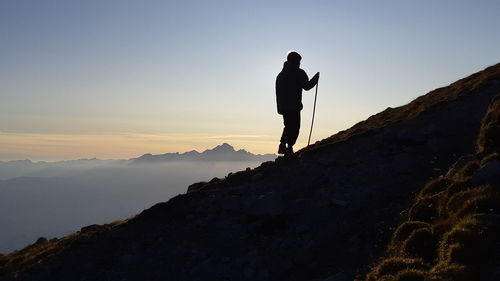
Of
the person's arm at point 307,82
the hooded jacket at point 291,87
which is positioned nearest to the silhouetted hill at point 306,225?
the hooded jacket at point 291,87

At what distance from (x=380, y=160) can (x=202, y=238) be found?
8.21 meters

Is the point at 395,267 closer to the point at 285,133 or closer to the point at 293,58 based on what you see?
the point at 285,133

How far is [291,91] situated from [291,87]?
0.60 feet

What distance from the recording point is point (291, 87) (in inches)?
883

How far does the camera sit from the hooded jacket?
22422 mm

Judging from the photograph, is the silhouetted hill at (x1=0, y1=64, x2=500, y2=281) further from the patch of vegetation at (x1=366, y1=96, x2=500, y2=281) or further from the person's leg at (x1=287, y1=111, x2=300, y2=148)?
the person's leg at (x1=287, y1=111, x2=300, y2=148)

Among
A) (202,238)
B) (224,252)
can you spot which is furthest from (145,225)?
(224,252)

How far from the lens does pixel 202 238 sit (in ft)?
54.1

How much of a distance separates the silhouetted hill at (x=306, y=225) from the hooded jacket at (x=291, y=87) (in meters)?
2.50

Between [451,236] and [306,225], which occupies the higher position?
[451,236]

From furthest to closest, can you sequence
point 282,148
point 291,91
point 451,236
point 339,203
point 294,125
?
point 282,148 < point 294,125 < point 291,91 < point 339,203 < point 451,236

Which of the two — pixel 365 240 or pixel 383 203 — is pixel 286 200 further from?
pixel 365 240

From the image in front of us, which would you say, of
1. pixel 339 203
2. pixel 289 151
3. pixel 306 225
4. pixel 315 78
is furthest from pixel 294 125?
pixel 306 225

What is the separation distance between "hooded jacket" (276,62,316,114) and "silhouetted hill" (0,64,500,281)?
2505 mm
